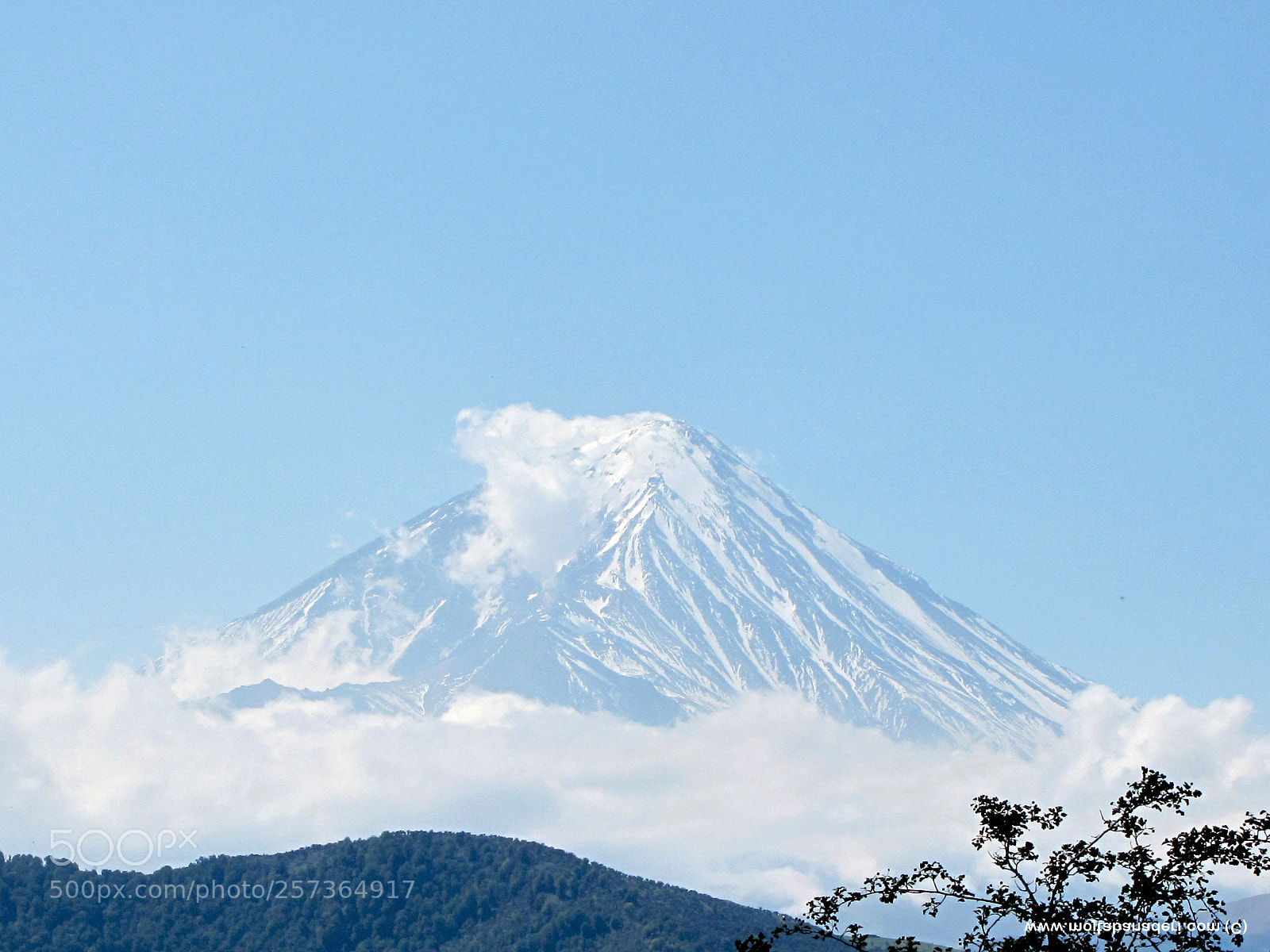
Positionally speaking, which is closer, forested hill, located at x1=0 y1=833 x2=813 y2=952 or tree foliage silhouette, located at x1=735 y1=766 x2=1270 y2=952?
tree foliage silhouette, located at x1=735 y1=766 x2=1270 y2=952

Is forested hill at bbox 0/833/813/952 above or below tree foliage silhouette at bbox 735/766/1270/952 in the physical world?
above

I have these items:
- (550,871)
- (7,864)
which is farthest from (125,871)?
(550,871)

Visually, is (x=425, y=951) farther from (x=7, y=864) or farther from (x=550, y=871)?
(x=7, y=864)

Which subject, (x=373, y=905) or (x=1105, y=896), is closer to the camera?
(x=1105, y=896)

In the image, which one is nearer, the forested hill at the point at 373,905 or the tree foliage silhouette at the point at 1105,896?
the tree foliage silhouette at the point at 1105,896

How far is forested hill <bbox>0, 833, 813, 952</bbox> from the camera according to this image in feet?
467

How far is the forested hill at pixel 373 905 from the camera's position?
142m

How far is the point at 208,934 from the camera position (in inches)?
5812

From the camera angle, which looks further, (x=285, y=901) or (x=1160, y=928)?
(x=285, y=901)

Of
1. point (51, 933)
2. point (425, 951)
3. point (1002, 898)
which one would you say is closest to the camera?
point (1002, 898)

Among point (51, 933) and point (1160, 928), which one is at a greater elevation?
point (51, 933)

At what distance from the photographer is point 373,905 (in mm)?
156875

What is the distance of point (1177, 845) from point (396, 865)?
501ft

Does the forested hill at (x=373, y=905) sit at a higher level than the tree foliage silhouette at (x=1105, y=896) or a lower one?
higher
